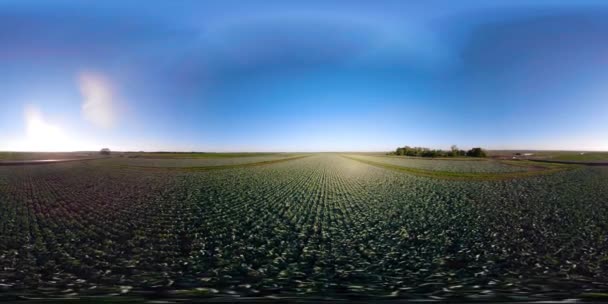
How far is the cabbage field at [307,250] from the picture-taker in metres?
6.60

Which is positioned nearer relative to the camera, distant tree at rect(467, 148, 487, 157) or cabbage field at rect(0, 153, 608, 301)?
cabbage field at rect(0, 153, 608, 301)

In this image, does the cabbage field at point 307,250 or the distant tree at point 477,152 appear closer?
the cabbage field at point 307,250

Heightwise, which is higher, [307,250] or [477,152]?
Result: [477,152]

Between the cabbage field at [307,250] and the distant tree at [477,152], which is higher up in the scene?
the distant tree at [477,152]

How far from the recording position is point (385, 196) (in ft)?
67.6

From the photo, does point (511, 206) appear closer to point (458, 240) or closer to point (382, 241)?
point (458, 240)

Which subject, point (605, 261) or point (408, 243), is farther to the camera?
point (408, 243)

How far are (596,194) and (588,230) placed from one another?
14480 mm

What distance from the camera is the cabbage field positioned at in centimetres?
660

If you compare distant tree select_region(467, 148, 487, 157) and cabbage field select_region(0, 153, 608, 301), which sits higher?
distant tree select_region(467, 148, 487, 157)

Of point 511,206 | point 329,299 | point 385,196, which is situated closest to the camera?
point 329,299

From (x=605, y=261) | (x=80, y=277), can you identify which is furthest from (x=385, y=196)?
(x=80, y=277)

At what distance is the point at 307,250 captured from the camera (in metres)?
9.32

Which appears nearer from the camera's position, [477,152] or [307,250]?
[307,250]
